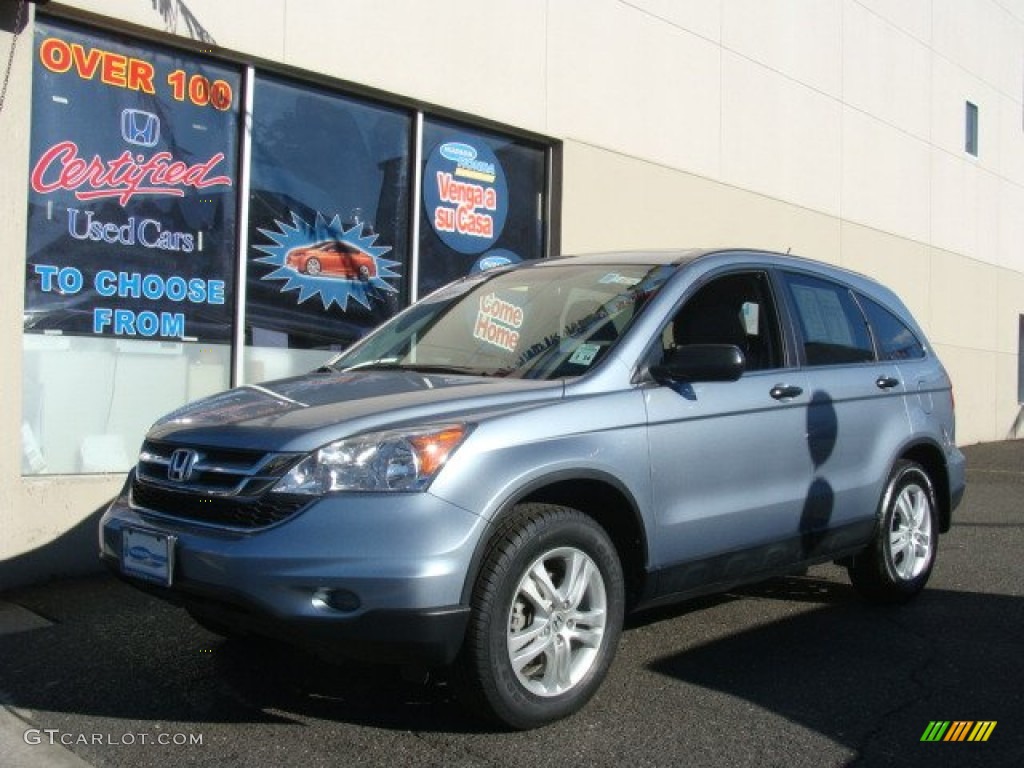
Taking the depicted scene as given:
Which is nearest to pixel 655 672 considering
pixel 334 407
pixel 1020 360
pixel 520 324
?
pixel 520 324

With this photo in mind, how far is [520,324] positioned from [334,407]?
1.20 meters

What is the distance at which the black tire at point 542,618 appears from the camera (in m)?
3.54

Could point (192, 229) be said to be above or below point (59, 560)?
above

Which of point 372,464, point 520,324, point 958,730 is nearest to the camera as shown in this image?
point 372,464

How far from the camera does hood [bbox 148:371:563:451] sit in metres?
3.57

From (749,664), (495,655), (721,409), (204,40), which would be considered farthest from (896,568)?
(204,40)

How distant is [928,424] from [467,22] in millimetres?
5159

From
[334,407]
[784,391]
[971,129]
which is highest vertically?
[971,129]

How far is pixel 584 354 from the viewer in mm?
4250

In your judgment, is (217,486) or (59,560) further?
(59,560)

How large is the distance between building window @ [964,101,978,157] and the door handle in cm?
1439

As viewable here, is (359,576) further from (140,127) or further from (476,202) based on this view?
(476,202)

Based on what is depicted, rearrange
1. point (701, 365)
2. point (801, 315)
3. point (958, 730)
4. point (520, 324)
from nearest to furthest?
point (958, 730)
point (701, 365)
point (520, 324)
point (801, 315)

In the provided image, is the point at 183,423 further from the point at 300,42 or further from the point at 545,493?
the point at 300,42
